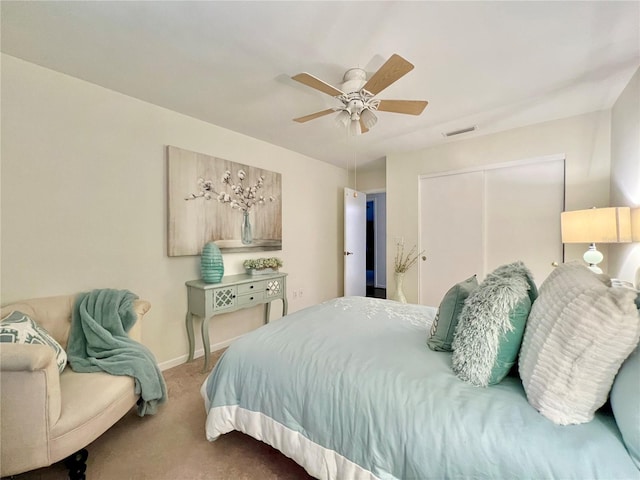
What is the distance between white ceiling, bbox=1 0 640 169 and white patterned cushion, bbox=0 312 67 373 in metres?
1.61

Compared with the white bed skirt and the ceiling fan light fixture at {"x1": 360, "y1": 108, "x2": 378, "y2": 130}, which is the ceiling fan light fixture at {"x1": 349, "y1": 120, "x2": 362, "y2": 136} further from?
the white bed skirt

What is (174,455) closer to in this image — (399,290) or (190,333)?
(190,333)

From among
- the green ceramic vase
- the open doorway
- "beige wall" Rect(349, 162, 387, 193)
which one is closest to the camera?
the green ceramic vase

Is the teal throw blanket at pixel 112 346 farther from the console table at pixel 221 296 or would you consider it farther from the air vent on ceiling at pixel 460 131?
the air vent on ceiling at pixel 460 131

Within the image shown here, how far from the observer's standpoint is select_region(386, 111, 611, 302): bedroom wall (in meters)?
2.64

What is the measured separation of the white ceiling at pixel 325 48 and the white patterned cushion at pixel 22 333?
5.29 ft

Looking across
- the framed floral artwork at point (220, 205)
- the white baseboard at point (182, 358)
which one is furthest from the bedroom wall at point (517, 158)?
the white baseboard at point (182, 358)

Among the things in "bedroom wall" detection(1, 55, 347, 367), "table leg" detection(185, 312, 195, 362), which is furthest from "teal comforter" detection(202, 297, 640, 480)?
"bedroom wall" detection(1, 55, 347, 367)

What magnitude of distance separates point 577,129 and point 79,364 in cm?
447

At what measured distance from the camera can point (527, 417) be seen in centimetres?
89

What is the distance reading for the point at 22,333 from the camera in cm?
142

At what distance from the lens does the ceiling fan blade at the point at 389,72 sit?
147 centimetres

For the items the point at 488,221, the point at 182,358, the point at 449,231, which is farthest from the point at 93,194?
the point at 488,221

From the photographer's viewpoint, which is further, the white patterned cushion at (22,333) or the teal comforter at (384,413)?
the white patterned cushion at (22,333)
